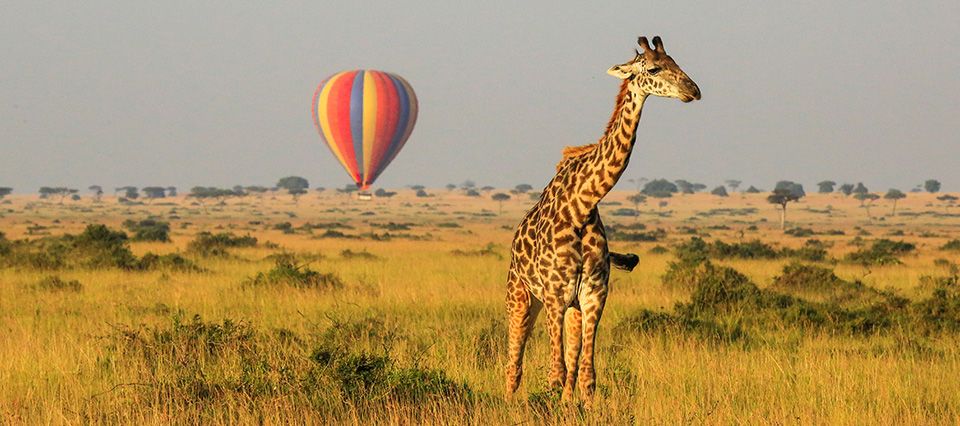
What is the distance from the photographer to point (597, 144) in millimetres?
7688

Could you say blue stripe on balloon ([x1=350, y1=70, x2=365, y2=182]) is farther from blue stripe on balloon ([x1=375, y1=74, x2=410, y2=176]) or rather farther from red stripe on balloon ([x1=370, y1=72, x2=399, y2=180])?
blue stripe on balloon ([x1=375, y1=74, x2=410, y2=176])

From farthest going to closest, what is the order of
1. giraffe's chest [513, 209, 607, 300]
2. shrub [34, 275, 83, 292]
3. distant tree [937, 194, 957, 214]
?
distant tree [937, 194, 957, 214] → shrub [34, 275, 83, 292] → giraffe's chest [513, 209, 607, 300]

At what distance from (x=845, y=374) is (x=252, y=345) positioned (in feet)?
19.1

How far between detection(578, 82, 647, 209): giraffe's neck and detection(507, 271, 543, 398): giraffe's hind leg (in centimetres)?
101

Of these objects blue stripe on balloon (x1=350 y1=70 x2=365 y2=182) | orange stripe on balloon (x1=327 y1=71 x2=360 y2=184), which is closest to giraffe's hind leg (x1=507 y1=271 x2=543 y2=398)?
blue stripe on balloon (x1=350 y1=70 x2=365 y2=182)

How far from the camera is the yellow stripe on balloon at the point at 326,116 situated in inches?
2138

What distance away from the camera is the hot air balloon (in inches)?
2103

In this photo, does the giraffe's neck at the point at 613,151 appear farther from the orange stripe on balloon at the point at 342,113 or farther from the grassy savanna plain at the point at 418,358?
the orange stripe on balloon at the point at 342,113

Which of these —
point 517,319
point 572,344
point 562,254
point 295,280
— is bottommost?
point 295,280

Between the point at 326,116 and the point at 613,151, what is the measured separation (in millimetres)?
47886

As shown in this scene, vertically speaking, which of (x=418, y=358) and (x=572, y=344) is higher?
(x=572, y=344)

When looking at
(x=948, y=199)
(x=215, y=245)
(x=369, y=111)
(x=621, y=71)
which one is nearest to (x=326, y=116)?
(x=369, y=111)

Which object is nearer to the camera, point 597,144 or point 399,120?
point 597,144

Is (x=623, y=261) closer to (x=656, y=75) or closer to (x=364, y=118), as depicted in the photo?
(x=656, y=75)
